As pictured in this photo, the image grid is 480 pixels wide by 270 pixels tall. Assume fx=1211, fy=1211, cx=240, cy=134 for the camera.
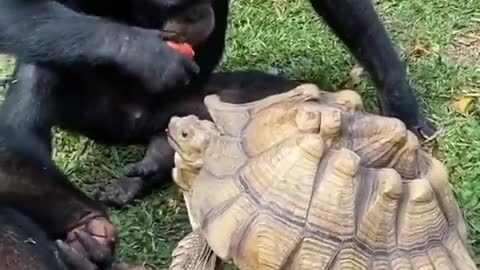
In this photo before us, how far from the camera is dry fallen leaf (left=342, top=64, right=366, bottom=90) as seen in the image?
362 centimetres

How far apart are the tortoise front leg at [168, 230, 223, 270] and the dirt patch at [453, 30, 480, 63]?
4.86 feet

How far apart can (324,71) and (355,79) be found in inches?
4.8

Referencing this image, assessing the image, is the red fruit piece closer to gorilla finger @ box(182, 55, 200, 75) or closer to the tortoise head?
gorilla finger @ box(182, 55, 200, 75)

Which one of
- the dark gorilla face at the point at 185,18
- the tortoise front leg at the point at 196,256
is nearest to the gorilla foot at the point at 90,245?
the tortoise front leg at the point at 196,256

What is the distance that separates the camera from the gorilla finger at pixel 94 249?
2.48m

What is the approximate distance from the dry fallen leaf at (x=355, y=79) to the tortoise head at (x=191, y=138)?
3.72 feet

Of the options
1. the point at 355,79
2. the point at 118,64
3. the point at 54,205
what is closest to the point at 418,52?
the point at 355,79

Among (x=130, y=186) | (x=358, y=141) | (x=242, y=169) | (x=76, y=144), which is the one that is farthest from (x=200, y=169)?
(x=76, y=144)

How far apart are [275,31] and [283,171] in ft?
5.44

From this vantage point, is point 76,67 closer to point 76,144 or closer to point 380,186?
point 76,144

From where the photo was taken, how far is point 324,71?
3.71 metres

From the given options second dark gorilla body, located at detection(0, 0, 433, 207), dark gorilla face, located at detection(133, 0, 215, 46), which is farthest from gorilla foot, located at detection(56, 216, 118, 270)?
dark gorilla face, located at detection(133, 0, 215, 46)

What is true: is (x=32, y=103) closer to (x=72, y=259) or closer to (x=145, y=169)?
(x=145, y=169)

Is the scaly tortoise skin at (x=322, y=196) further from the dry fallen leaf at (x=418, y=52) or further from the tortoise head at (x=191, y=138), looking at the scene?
the dry fallen leaf at (x=418, y=52)
